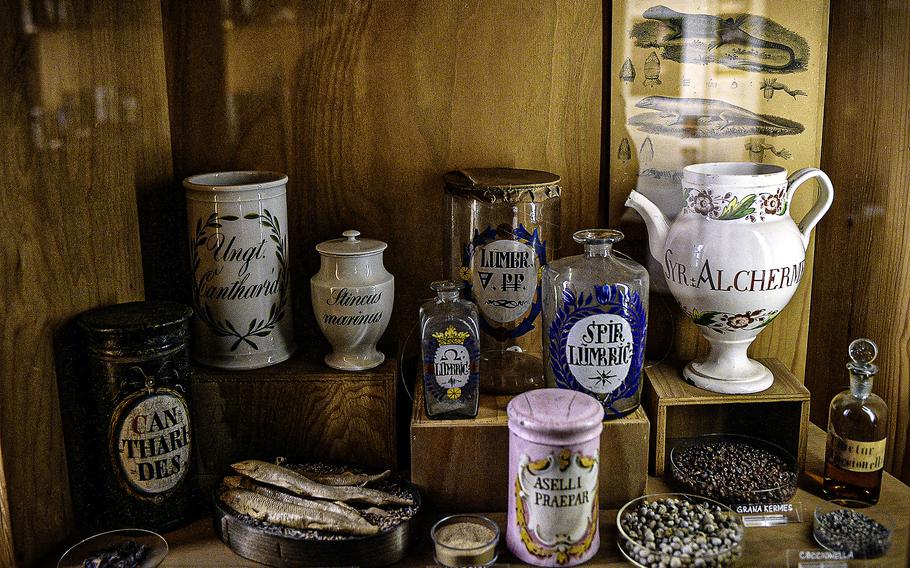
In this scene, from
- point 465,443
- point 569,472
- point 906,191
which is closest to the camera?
point 569,472

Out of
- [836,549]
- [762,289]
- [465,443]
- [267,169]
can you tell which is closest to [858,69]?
[762,289]

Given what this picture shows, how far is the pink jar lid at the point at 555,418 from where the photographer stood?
1146 mm

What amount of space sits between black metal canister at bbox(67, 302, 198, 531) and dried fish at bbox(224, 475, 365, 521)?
0.07 metres

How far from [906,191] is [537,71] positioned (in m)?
0.62

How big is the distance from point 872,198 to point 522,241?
594mm

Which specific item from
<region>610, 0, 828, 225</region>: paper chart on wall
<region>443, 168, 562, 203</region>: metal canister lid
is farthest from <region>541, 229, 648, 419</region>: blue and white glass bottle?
<region>610, 0, 828, 225</region>: paper chart on wall

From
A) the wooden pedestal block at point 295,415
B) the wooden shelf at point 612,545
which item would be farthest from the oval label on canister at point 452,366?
the wooden shelf at point 612,545

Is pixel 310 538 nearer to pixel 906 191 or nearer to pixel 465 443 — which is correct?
pixel 465 443

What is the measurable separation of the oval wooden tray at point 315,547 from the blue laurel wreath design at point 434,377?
19 cm

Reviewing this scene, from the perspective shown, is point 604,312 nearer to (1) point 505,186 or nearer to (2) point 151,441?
(1) point 505,186

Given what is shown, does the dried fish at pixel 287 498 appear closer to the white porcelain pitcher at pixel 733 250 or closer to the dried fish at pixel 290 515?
the dried fish at pixel 290 515

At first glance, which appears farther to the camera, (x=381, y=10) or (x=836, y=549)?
(x=381, y=10)

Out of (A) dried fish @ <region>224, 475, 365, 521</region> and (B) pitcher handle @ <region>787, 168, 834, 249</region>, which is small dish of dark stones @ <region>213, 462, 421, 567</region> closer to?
(A) dried fish @ <region>224, 475, 365, 521</region>

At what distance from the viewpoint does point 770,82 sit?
58.1 inches
